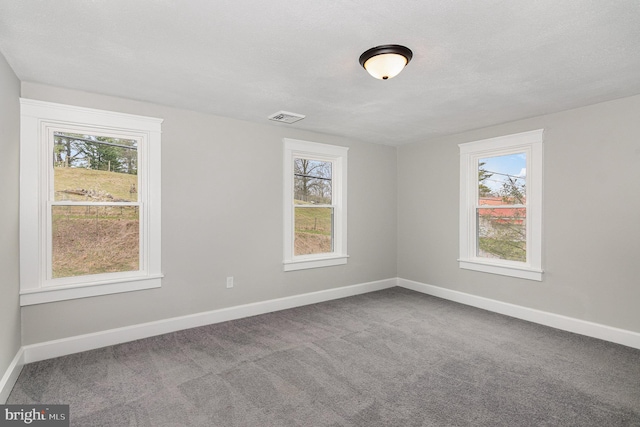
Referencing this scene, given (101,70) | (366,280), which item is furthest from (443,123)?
(101,70)

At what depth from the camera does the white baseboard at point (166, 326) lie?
9.74 feet

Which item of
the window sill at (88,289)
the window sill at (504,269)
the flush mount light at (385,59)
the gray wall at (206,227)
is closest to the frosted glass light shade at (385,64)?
the flush mount light at (385,59)

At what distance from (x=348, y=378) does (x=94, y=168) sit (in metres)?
3.11

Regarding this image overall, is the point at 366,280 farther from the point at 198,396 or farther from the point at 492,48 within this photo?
the point at 492,48

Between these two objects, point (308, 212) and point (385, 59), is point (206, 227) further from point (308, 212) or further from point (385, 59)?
point (385, 59)

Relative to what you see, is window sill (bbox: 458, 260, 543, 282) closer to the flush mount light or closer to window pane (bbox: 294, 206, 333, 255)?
window pane (bbox: 294, 206, 333, 255)

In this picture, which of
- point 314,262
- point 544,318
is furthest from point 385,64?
point 544,318

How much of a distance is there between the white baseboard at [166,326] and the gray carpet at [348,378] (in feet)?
0.31

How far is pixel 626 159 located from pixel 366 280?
3.52 m

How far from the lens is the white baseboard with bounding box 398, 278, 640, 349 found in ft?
10.9

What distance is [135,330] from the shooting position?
3387 millimetres

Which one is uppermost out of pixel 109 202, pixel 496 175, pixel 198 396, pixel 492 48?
pixel 492 48

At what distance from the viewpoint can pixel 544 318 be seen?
387 centimetres

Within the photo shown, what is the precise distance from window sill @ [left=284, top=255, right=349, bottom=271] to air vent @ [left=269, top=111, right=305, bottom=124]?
73.0 inches
